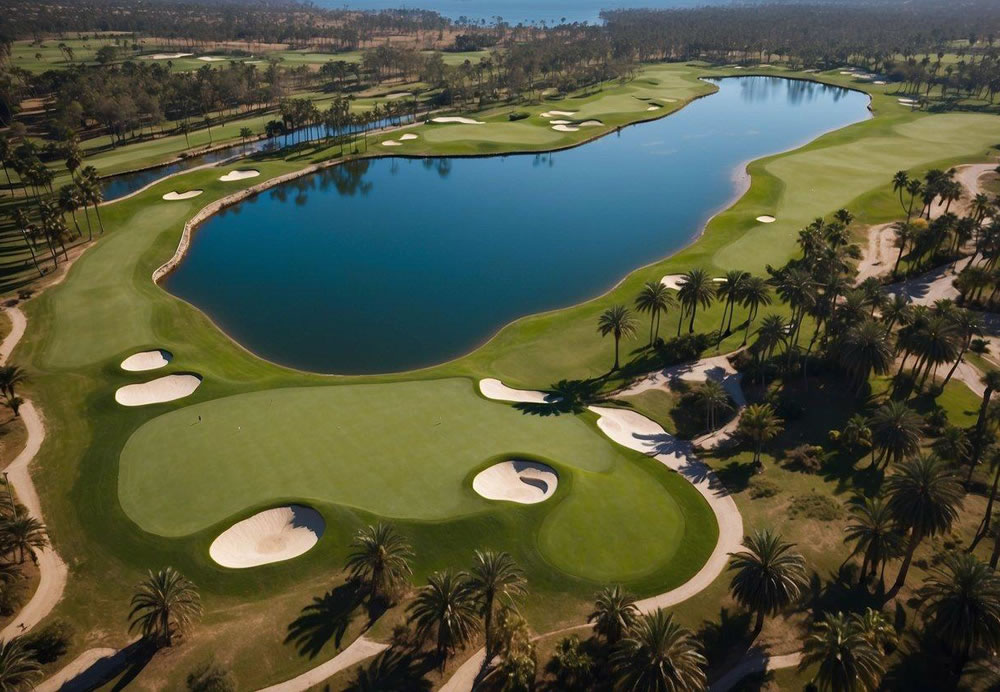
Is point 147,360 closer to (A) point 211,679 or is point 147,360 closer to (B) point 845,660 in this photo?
(A) point 211,679

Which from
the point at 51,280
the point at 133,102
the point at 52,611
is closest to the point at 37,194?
the point at 51,280

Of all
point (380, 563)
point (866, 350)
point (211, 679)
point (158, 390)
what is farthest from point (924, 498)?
point (158, 390)

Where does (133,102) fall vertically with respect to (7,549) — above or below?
above

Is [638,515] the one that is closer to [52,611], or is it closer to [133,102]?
[52,611]

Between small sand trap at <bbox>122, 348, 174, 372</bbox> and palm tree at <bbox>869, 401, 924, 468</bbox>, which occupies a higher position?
palm tree at <bbox>869, 401, 924, 468</bbox>

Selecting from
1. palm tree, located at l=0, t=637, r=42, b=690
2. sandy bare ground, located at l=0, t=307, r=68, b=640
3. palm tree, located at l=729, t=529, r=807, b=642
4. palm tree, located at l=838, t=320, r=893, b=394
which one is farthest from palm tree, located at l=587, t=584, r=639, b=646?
palm tree, located at l=838, t=320, r=893, b=394

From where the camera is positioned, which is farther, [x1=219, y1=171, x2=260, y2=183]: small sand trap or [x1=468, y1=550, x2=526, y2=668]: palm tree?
[x1=219, y1=171, x2=260, y2=183]: small sand trap

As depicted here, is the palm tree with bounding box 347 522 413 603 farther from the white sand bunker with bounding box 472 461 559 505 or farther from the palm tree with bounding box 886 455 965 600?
the palm tree with bounding box 886 455 965 600
